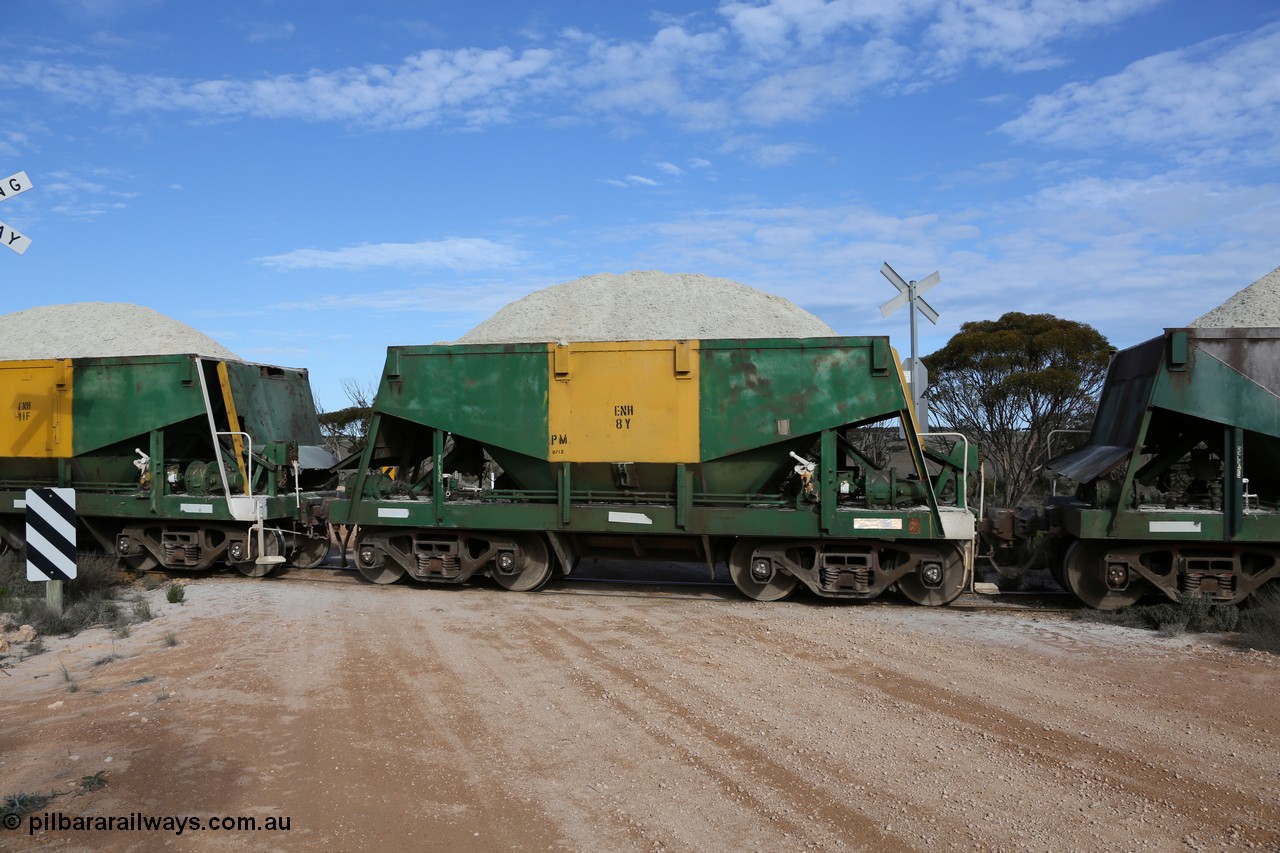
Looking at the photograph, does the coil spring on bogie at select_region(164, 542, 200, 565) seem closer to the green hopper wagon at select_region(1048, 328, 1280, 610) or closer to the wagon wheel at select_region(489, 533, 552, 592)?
the wagon wheel at select_region(489, 533, 552, 592)

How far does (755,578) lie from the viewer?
32.9 ft

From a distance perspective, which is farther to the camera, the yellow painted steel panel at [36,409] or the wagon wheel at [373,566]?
the yellow painted steel panel at [36,409]

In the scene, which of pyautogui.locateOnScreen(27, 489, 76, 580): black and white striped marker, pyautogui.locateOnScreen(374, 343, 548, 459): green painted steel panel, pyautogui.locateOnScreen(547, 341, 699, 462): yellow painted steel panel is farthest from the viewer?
pyautogui.locateOnScreen(374, 343, 548, 459): green painted steel panel

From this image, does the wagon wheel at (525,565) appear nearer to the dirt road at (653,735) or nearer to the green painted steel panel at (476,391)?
the green painted steel panel at (476,391)

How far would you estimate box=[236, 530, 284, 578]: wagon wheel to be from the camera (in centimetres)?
1165

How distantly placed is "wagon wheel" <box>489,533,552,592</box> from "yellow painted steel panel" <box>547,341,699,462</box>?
3.95 ft

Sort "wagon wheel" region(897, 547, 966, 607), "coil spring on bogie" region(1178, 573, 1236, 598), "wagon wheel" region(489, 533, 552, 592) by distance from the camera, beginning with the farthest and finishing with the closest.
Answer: "wagon wheel" region(489, 533, 552, 592) → "wagon wheel" region(897, 547, 966, 607) → "coil spring on bogie" region(1178, 573, 1236, 598)

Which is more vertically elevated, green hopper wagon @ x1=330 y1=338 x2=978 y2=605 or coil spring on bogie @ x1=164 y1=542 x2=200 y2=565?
green hopper wagon @ x1=330 y1=338 x2=978 y2=605

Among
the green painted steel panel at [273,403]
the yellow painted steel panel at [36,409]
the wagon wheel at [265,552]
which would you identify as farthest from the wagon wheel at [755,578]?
the yellow painted steel panel at [36,409]

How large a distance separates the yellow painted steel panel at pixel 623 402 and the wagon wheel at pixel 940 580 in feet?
9.48

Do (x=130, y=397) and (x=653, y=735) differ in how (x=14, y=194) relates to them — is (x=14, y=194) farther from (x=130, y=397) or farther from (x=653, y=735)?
(x=653, y=735)

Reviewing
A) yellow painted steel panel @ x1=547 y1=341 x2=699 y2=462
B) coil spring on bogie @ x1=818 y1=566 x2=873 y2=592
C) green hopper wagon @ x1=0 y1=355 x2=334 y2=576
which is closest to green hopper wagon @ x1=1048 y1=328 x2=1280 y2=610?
coil spring on bogie @ x1=818 y1=566 x2=873 y2=592

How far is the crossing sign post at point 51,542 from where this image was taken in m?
8.47

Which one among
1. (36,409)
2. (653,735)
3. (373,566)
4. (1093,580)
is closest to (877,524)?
(1093,580)
